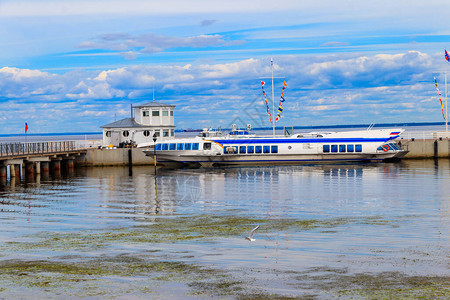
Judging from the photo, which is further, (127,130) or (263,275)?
(127,130)

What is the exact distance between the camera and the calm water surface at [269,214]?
19.2 m

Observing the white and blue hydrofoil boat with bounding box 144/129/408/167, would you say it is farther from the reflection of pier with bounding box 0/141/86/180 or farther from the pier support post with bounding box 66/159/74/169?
the reflection of pier with bounding box 0/141/86/180

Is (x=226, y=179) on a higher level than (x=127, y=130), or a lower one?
lower

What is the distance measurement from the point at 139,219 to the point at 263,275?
13.3 m

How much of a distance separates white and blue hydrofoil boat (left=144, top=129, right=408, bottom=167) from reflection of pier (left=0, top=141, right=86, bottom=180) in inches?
391

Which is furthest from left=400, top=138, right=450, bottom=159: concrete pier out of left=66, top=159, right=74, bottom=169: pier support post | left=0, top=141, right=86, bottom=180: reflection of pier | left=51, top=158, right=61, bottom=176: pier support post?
left=51, top=158, right=61, bottom=176: pier support post

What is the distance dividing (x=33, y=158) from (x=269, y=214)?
3855cm

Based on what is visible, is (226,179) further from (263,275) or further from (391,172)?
(263,275)

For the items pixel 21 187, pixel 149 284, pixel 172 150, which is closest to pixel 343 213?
pixel 149 284

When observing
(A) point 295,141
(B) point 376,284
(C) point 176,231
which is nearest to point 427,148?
(A) point 295,141

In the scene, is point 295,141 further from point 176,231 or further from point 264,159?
point 176,231

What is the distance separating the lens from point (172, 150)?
69.9 meters

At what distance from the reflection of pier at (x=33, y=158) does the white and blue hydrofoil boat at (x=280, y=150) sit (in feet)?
32.6

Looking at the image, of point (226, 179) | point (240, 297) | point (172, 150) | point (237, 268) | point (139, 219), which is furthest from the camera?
point (172, 150)
